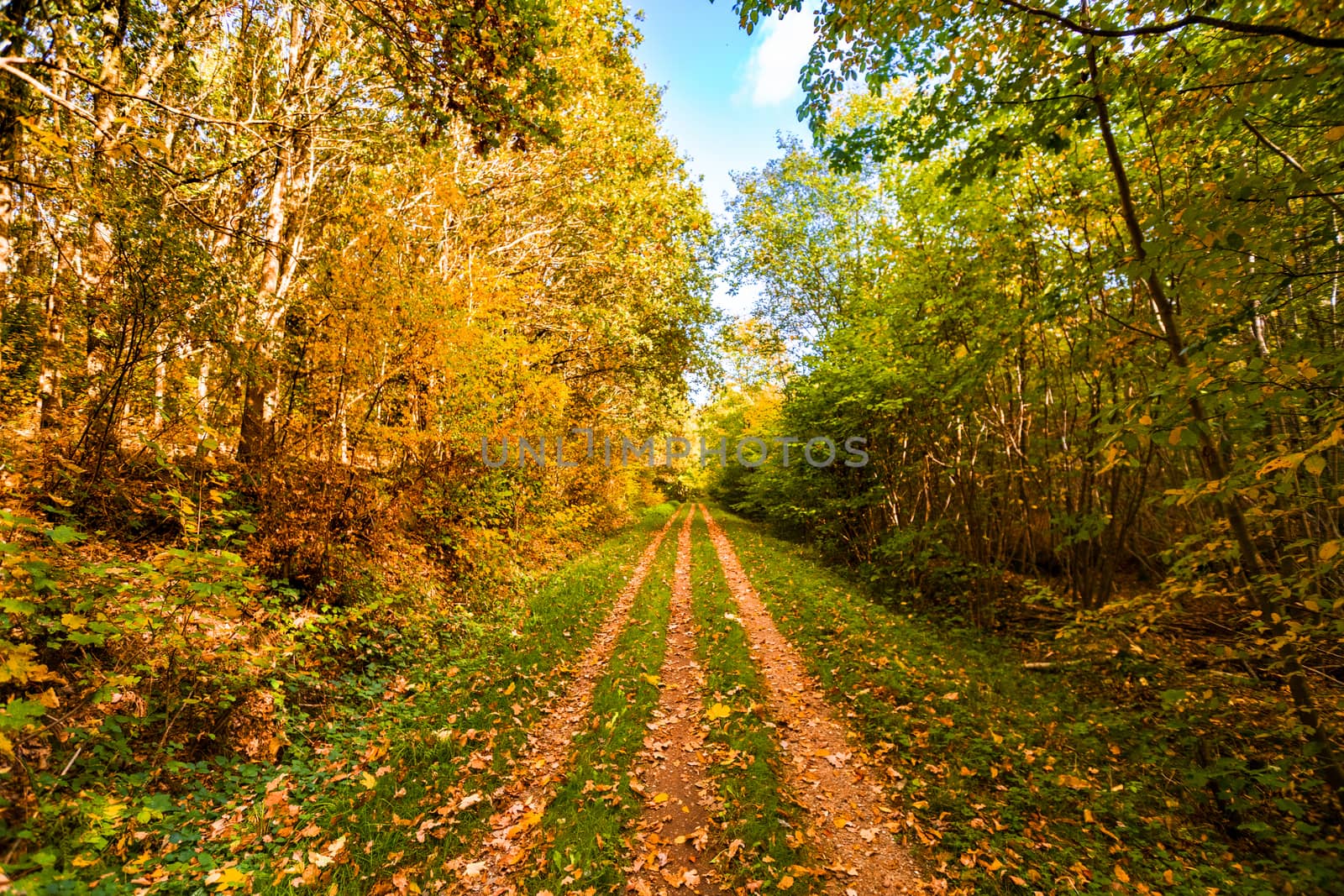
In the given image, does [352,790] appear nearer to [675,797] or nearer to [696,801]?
[675,797]

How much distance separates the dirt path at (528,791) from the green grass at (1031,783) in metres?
3.14

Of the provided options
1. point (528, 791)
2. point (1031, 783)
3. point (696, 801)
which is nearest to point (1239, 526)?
point (1031, 783)

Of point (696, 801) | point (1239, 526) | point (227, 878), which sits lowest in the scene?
point (696, 801)

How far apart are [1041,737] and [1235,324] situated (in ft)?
15.1

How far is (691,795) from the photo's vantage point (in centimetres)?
436

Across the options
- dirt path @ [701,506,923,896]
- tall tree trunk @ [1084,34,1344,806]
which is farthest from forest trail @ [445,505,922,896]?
tall tree trunk @ [1084,34,1344,806]

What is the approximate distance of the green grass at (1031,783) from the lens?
348 centimetres

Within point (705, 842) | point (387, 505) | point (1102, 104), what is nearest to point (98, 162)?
point (387, 505)

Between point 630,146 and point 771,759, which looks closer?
point 771,759

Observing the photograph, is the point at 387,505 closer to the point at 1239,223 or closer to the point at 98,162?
the point at 98,162

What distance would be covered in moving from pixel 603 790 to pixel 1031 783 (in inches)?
156

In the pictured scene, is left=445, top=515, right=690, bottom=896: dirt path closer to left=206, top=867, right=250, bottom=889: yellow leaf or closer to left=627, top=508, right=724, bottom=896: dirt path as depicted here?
left=627, top=508, right=724, bottom=896: dirt path

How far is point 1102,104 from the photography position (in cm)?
399

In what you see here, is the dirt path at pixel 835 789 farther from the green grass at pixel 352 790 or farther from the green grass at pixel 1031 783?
the green grass at pixel 352 790
